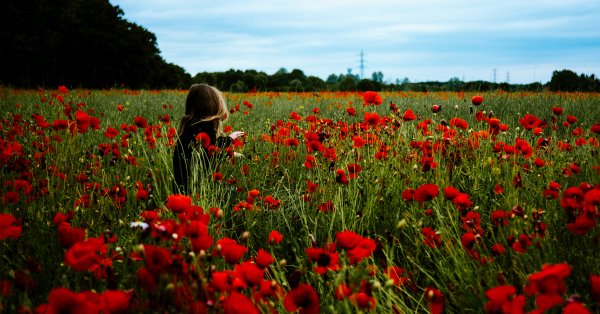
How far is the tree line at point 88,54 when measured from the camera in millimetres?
23656

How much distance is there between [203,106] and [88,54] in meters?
31.5

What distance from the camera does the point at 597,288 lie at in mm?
1054

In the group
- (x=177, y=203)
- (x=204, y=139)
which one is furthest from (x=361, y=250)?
(x=204, y=139)

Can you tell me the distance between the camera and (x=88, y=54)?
102 ft

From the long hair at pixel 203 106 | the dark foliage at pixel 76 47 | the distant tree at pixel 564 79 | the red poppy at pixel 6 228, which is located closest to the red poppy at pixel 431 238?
the red poppy at pixel 6 228

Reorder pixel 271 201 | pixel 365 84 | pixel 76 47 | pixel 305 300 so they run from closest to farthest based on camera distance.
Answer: pixel 305 300
pixel 271 201
pixel 365 84
pixel 76 47

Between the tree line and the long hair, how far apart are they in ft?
56.9

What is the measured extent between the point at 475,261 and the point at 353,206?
2.23 feet

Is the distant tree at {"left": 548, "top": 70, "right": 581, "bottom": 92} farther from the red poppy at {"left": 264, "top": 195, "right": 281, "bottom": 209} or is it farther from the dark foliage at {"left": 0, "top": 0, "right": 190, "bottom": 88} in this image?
the dark foliage at {"left": 0, "top": 0, "right": 190, "bottom": 88}

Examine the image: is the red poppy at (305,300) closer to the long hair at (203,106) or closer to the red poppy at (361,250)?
the red poppy at (361,250)

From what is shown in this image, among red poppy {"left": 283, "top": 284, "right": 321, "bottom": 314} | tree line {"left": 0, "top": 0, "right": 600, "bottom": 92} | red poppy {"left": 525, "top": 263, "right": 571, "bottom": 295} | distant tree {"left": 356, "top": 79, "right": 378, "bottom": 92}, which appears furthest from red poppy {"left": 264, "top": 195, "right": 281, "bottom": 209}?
distant tree {"left": 356, "top": 79, "right": 378, "bottom": 92}

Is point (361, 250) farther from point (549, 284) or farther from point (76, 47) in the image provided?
point (76, 47)

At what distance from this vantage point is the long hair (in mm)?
4031

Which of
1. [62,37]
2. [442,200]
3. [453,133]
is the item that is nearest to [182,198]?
[442,200]
